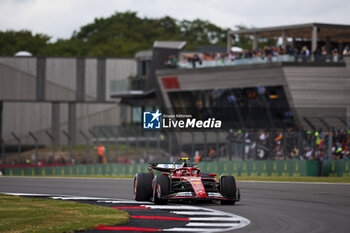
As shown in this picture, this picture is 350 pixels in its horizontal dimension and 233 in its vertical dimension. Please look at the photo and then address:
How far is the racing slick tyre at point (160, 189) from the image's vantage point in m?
15.9

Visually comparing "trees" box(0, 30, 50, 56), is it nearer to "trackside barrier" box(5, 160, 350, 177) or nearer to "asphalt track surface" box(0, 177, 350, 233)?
"trackside barrier" box(5, 160, 350, 177)

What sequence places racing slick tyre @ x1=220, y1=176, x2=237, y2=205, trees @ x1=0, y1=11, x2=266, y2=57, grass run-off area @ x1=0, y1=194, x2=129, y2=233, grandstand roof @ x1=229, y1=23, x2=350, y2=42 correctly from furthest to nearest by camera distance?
trees @ x1=0, y1=11, x2=266, y2=57
grandstand roof @ x1=229, y1=23, x2=350, y2=42
racing slick tyre @ x1=220, y1=176, x2=237, y2=205
grass run-off area @ x1=0, y1=194, x2=129, y2=233

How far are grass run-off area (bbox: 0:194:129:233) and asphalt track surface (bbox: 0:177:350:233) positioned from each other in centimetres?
249

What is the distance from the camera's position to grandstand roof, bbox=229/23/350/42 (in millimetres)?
43438

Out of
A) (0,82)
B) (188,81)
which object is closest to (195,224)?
(188,81)

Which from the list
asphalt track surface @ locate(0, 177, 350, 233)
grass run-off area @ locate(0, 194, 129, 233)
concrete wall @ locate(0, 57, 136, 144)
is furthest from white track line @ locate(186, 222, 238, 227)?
concrete wall @ locate(0, 57, 136, 144)

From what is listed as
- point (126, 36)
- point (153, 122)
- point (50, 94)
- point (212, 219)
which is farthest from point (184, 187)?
point (126, 36)

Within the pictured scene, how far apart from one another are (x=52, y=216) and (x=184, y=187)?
3.89m

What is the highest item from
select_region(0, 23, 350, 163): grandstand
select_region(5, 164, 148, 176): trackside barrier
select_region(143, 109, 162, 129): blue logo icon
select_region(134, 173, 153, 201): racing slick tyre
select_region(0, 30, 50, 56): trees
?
select_region(0, 30, 50, 56): trees

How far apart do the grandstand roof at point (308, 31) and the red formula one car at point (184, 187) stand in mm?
28067

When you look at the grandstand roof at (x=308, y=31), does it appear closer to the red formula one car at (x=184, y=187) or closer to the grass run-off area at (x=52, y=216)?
the red formula one car at (x=184, y=187)

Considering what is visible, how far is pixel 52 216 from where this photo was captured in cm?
1309

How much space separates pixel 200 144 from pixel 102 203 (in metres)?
19.2

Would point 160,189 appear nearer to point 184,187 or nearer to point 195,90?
point 184,187
